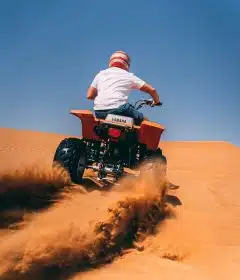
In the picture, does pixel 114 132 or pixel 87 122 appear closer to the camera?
pixel 114 132

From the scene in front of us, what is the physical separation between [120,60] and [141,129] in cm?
105

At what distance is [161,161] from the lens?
5090 mm

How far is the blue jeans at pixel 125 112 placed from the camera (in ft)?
16.0

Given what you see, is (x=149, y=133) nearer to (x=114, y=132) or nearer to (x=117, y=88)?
(x=114, y=132)

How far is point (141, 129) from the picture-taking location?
15.9 ft

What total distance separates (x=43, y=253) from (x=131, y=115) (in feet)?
8.58

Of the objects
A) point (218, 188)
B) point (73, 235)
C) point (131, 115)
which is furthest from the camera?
point (218, 188)

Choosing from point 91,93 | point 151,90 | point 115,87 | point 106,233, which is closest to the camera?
point 106,233

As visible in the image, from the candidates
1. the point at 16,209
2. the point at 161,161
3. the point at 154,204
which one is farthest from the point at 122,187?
the point at 16,209

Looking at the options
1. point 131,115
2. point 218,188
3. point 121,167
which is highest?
point 131,115

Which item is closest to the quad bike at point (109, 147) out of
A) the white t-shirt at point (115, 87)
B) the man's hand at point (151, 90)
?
the white t-shirt at point (115, 87)

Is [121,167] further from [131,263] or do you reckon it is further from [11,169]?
[131,263]

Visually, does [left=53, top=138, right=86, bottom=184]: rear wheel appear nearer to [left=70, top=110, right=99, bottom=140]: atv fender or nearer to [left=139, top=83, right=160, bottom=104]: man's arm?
[left=70, top=110, right=99, bottom=140]: atv fender

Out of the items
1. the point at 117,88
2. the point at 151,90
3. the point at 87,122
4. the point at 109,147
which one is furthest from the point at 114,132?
the point at 151,90
